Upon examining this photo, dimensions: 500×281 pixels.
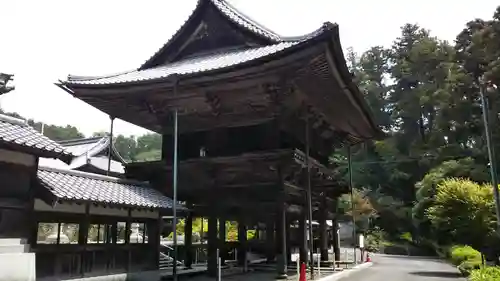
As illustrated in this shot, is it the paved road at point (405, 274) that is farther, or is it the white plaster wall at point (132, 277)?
the paved road at point (405, 274)

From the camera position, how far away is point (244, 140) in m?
15.7

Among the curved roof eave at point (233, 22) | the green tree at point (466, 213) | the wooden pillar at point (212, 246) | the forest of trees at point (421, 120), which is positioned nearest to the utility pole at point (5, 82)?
the curved roof eave at point (233, 22)

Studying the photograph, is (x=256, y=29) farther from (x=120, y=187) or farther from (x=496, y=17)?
(x=496, y=17)

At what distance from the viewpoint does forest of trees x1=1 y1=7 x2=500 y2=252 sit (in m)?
34.9

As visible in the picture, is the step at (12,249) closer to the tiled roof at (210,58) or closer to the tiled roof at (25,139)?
the tiled roof at (25,139)

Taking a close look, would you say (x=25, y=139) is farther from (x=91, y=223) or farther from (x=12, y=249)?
(x=91, y=223)

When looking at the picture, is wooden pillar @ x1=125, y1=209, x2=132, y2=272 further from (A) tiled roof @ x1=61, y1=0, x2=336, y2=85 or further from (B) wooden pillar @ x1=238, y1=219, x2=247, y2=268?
(B) wooden pillar @ x1=238, y1=219, x2=247, y2=268

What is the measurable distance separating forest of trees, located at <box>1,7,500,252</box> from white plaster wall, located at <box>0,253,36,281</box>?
23.1 m

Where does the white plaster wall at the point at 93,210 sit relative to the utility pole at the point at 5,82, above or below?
below

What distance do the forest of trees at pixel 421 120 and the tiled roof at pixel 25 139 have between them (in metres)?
22.4

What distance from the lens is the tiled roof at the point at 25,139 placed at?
9438 millimetres

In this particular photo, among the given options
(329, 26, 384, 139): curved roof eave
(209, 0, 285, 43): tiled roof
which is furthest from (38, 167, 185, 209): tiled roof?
(329, 26, 384, 139): curved roof eave

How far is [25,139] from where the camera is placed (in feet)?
32.2

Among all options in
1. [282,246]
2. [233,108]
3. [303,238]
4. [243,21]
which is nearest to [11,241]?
[282,246]
